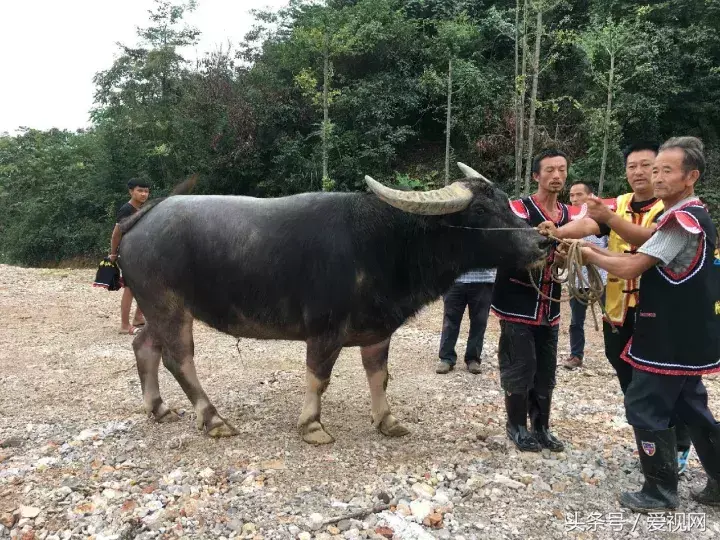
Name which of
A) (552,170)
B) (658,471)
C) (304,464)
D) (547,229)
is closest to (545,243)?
(547,229)

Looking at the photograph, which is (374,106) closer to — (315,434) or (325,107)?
(325,107)

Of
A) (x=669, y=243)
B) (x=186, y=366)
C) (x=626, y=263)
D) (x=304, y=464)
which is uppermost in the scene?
(x=669, y=243)

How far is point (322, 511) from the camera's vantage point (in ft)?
9.84

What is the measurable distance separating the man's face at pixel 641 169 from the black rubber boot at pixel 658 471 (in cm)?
162

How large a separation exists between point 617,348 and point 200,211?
327cm

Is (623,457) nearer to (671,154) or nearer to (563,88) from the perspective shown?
(671,154)

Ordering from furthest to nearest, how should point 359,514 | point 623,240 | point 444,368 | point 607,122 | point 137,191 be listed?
1. point 607,122
2. point 137,191
3. point 444,368
4. point 623,240
5. point 359,514

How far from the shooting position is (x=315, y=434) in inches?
153

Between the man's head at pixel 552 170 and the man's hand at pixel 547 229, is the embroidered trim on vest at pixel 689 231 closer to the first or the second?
the man's hand at pixel 547 229

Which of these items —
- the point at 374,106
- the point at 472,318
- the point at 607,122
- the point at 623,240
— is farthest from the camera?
the point at 374,106

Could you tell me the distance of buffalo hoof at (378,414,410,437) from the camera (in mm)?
4070

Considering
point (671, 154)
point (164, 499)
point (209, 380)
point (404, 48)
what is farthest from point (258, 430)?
point (404, 48)

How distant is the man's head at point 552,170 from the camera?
3715 millimetres

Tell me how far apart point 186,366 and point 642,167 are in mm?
3696
